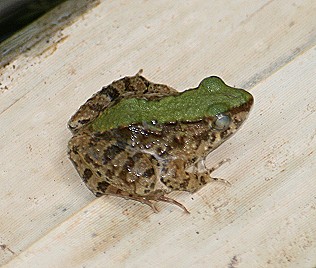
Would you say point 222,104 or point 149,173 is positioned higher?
point 222,104

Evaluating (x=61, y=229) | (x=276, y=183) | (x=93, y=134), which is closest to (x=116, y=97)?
(x=93, y=134)

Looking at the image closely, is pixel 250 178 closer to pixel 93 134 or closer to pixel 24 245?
pixel 93 134

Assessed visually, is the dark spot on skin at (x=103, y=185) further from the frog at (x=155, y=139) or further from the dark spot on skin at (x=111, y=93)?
the dark spot on skin at (x=111, y=93)

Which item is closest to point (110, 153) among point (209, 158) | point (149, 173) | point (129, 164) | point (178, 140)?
point (129, 164)

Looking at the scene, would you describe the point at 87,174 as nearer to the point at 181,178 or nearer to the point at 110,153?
the point at 110,153

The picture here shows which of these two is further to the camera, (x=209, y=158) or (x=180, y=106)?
(x=209, y=158)

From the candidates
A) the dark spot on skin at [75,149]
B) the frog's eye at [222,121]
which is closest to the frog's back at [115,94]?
the dark spot on skin at [75,149]

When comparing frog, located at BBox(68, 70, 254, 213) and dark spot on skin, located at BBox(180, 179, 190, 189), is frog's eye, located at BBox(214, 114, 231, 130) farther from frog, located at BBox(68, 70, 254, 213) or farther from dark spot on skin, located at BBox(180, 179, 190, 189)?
dark spot on skin, located at BBox(180, 179, 190, 189)
